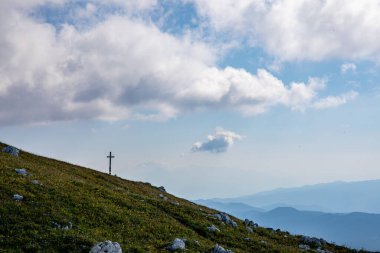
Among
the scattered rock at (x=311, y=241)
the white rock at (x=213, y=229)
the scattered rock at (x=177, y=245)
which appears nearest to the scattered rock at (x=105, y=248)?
the scattered rock at (x=177, y=245)

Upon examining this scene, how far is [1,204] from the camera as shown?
23.2 metres

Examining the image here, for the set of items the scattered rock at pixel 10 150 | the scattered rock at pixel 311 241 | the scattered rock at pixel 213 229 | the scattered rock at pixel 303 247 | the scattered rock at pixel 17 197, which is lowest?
the scattered rock at pixel 303 247

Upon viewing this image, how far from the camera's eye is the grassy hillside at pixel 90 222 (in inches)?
778

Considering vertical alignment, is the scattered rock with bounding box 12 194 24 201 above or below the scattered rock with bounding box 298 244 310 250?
above

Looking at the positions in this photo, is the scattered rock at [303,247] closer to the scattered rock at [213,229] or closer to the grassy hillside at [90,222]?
the grassy hillside at [90,222]

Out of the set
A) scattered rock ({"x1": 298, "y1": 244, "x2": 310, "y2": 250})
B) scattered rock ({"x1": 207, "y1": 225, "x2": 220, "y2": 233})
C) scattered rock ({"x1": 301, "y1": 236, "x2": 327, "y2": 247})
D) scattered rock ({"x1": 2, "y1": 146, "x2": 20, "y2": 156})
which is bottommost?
scattered rock ({"x1": 298, "y1": 244, "x2": 310, "y2": 250})

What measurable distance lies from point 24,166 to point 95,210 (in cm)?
1396

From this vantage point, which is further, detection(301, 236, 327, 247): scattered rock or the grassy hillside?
detection(301, 236, 327, 247): scattered rock

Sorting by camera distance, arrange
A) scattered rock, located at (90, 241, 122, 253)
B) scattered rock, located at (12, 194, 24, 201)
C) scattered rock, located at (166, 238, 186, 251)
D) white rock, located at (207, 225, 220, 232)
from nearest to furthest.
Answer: scattered rock, located at (90, 241, 122, 253) → scattered rock, located at (166, 238, 186, 251) → scattered rock, located at (12, 194, 24, 201) → white rock, located at (207, 225, 220, 232)

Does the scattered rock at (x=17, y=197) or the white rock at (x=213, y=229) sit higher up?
the scattered rock at (x=17, y=197)

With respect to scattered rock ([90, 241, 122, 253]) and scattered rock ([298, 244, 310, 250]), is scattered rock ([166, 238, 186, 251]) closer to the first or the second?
scattered rock ([90, 241, 122, 253])

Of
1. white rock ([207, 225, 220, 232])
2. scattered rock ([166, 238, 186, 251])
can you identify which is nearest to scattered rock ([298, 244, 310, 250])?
white rock ([207, 225, 220, 232])

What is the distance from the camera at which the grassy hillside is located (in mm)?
19766

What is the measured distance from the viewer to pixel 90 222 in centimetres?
2477
